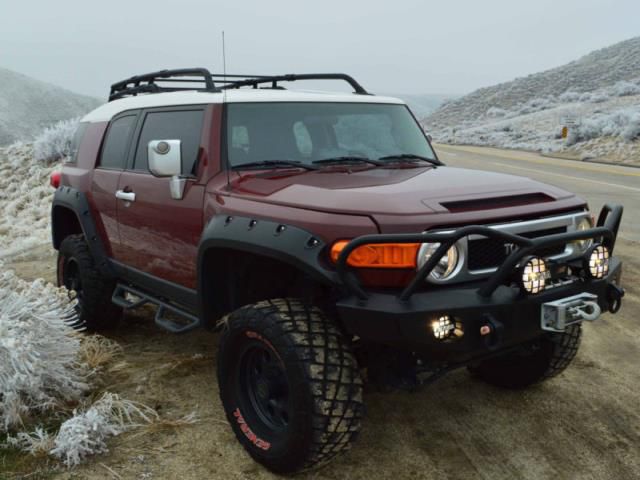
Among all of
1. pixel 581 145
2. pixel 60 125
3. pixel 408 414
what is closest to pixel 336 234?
pixel 408 414

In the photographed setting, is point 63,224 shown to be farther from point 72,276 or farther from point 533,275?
point 533,275

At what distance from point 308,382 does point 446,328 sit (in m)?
0.66

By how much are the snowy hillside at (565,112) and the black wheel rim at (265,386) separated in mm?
21087

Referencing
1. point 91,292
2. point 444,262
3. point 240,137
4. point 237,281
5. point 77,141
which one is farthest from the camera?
point 77,141

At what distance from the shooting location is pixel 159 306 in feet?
15.6

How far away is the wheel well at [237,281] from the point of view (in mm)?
3834

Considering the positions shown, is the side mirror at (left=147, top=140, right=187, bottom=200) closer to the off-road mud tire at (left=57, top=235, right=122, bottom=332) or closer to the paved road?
the off-road mud tire at (left=57, top=235, right=122, bottom=332)

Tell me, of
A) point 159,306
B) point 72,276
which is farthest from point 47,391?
point 72,276

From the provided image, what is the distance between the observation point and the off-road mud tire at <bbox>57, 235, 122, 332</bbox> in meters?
5.41

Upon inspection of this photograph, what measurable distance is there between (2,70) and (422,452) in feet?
122

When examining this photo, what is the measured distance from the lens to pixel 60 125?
19.1m

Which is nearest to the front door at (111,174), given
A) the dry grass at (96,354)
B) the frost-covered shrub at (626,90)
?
the dry grass at (96,354)

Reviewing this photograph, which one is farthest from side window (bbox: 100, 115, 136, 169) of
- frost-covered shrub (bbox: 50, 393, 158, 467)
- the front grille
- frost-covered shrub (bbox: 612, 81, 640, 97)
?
frost-covered shrub (bbox: 612, 81, 640, 97)

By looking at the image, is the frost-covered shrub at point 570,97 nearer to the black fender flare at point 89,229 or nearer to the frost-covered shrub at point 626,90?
the frost-covered shrub at point 626,90
